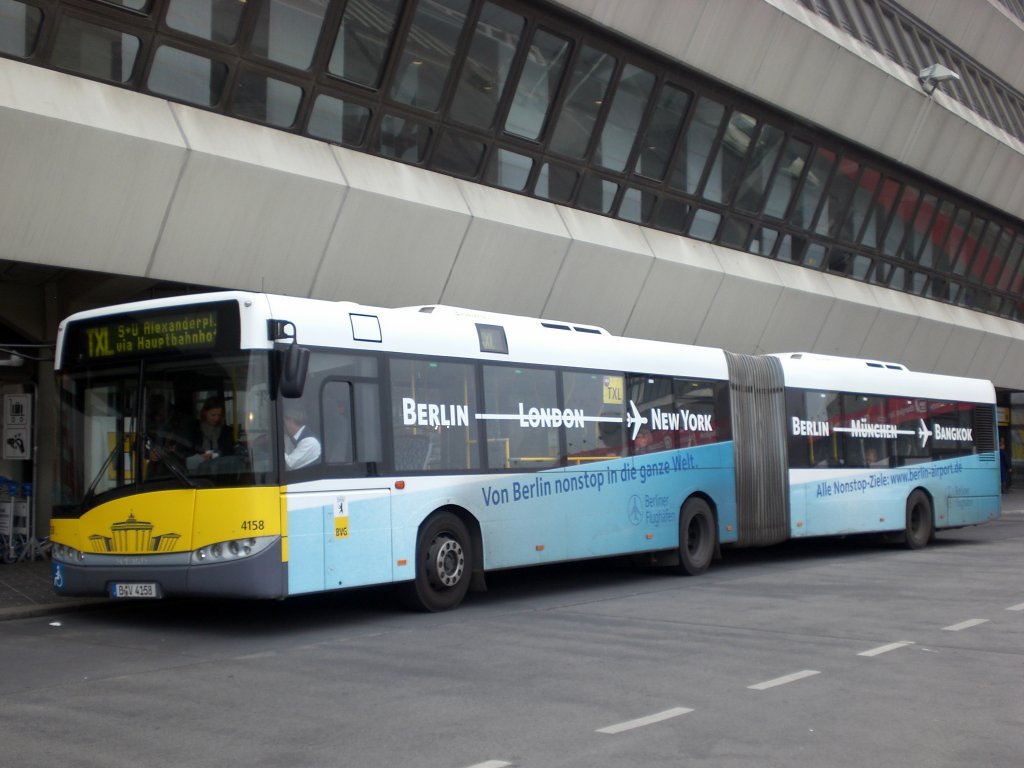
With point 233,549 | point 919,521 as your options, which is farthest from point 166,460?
point 919,521

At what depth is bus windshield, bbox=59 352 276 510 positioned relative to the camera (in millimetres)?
10617

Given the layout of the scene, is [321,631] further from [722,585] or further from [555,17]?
[555,17]

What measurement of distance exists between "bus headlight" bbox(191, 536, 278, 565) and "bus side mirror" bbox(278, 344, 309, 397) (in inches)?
49.7

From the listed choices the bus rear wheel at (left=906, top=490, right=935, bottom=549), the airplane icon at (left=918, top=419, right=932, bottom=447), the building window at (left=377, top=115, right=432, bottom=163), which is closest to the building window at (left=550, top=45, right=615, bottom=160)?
the building window at (left=377, top=115, right=432, bottom=163)

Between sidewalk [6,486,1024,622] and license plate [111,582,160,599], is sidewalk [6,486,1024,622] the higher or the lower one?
the lower one

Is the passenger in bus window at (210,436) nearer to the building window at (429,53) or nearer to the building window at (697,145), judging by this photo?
the building window at (429,53)

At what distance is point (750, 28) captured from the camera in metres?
23.6

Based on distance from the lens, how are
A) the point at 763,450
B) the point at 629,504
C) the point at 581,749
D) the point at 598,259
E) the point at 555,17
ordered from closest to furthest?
the point at 581,749
the point at 629,504
the point at 763,450
the point at 555,17
the point at 598,259

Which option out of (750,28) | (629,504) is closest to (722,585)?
(629,504)

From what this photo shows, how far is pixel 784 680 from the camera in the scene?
8516 mm

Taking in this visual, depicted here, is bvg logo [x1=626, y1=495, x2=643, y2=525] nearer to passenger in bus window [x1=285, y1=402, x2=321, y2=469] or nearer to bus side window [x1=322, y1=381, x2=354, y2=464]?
bus side window [x1=322, y1=381, x2=354, y2=464]

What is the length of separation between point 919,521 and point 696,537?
20.4 ft

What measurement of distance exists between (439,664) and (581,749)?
2.90 m

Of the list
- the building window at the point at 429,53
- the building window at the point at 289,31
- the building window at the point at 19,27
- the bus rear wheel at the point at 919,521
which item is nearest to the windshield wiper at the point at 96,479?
the building window at the point at 19,27
